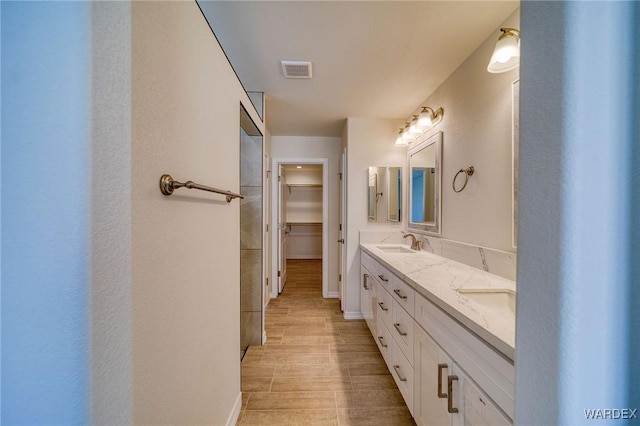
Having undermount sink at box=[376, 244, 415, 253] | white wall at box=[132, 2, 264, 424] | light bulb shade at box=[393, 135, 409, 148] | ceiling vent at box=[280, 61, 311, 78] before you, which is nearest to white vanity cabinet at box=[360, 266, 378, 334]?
undermount sink at box=[376, 244, 415, 253]

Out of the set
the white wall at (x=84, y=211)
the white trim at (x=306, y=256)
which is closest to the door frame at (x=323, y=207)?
the white wall at (x=84, y=211)

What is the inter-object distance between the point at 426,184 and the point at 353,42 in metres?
1.40

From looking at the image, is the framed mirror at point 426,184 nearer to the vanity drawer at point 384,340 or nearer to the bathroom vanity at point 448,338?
the bathroom vanity at point 448,338

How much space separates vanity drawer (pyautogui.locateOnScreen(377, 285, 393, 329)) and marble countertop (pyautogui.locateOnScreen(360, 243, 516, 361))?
241 millimetres

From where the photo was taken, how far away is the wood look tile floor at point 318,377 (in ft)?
4.77

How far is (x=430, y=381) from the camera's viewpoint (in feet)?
3.70

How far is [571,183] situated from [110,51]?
886 millimetres

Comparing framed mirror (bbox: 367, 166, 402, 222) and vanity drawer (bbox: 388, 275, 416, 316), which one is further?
framed mirror (bbox: 367, 166, 402, 222)

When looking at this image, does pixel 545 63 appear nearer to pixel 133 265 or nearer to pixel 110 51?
pixel 110 51

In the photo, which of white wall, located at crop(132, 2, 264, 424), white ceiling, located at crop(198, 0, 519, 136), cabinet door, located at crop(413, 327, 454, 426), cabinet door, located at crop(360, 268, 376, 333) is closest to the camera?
white wall, located at crop(132, 2, 264, 424)

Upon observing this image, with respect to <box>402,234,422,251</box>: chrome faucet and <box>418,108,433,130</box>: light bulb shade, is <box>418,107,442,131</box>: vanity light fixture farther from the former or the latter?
<box>402,234,422,251</box>: chrome faucet

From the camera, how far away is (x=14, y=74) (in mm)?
393

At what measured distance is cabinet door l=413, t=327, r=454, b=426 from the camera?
39.3 inches

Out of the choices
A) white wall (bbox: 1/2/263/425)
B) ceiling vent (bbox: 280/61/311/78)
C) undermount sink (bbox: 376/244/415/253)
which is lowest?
undermount sink (bbox: 376/244/415/253)
